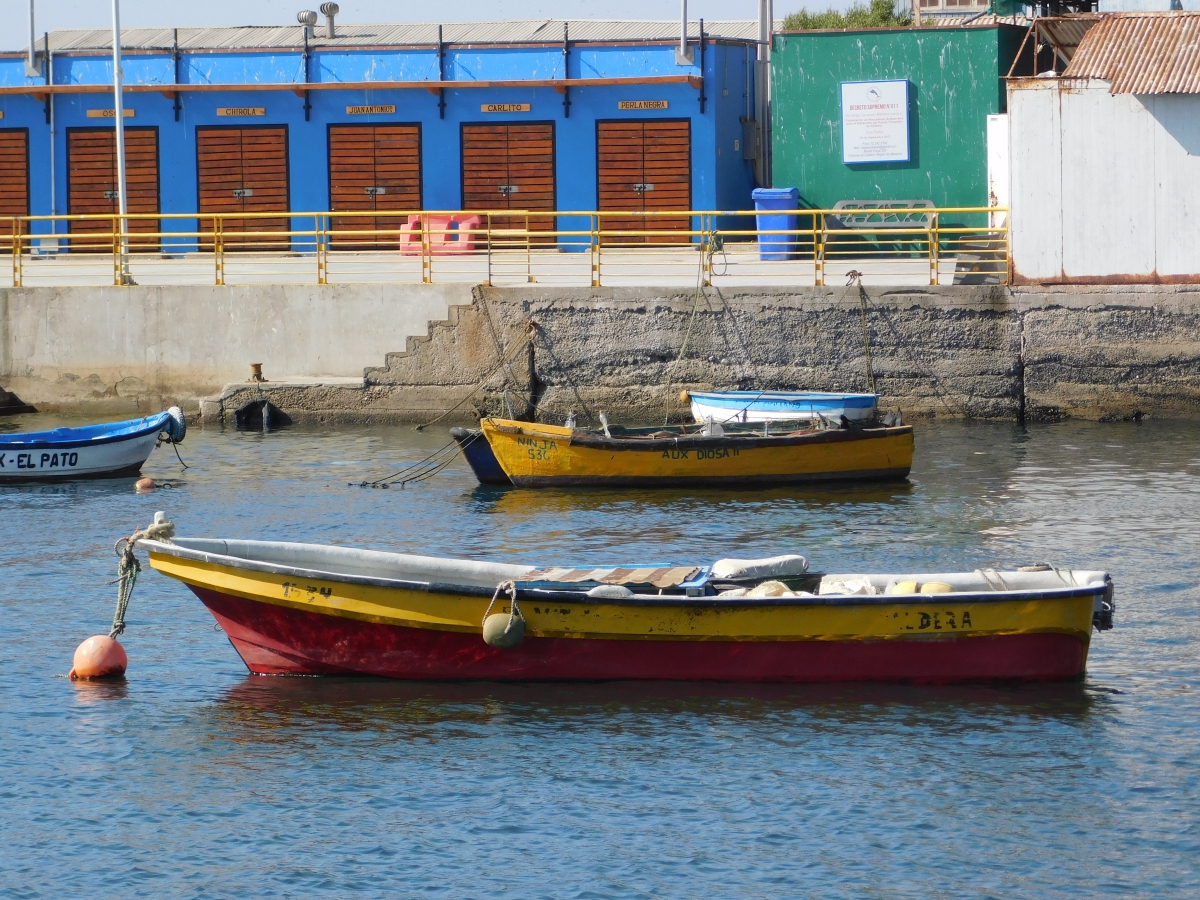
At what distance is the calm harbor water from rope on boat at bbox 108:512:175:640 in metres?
0.54

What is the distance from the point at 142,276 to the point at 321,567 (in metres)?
18.4

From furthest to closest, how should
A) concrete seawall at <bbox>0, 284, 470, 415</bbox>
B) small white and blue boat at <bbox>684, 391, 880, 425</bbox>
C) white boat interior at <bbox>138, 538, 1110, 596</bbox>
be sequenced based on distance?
concrete seawall at <bbox>0, 284, 470, 415</bbox>, small white and blue boat at <bbox>684, 391, 880, 425</bbox>, white boat interior at <bbox>138, 538, 1110, 596</bbox>

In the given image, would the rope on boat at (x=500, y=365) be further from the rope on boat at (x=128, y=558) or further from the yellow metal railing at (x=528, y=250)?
the rope on boat at (x=128, y=558)

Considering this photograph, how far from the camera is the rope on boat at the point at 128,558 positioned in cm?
1302

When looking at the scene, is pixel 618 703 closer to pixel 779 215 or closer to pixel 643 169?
pixel 779 215

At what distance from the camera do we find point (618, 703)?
12.6m

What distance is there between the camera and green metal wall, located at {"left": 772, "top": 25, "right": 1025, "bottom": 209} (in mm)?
32125

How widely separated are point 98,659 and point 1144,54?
20.2m

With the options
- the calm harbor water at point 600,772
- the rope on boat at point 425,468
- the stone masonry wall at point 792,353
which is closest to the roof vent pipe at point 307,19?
the stone masonry wall at point 792,353

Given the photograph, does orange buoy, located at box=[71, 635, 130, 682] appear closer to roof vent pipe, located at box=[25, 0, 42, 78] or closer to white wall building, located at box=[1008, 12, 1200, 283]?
white wall building, located at box=[1008, 12, 1200, 283]

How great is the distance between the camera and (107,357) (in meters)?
29.0

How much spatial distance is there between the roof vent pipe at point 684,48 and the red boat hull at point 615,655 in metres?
23.4

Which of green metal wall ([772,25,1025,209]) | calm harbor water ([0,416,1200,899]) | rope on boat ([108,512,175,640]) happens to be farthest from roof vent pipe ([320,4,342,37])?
rope on boat ([108,512,175,640])

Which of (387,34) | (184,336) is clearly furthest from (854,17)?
(184,336)
